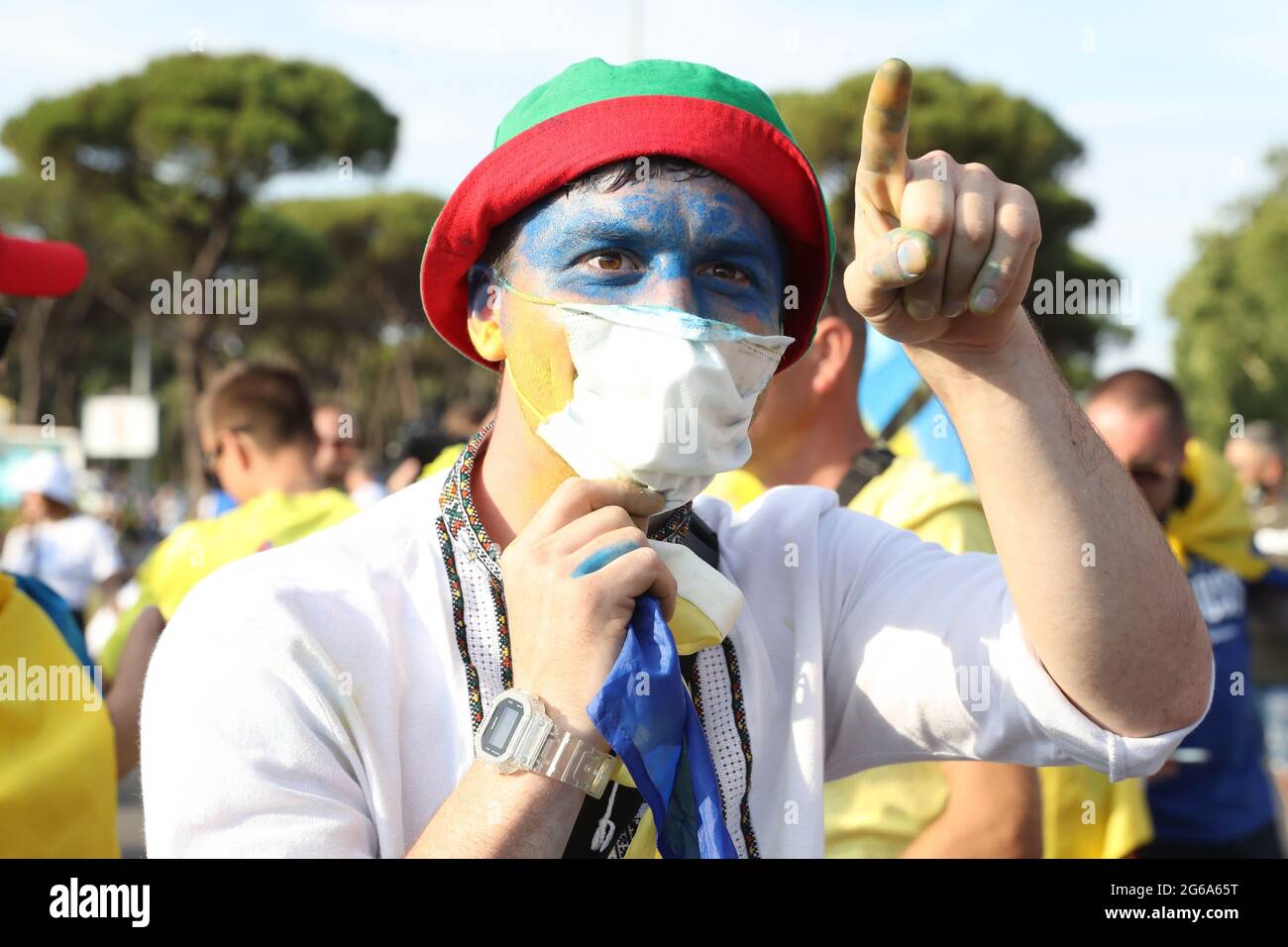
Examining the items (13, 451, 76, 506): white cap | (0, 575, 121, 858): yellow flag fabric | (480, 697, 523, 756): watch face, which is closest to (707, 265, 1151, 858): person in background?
(480, 697, 523, 756): watch face

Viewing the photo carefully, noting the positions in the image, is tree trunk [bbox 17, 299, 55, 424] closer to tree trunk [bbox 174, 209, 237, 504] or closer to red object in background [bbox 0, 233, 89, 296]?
tree trunk [bbox 174, 209, 237, 504]

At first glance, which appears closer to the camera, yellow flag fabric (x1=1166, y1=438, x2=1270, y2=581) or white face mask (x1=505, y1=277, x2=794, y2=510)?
white face mask (x1=505, y1=277, x2=794, y2=510)

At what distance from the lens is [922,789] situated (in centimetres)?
303

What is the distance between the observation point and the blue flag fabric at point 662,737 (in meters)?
1.66

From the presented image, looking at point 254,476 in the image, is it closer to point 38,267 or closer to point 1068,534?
point 38,267

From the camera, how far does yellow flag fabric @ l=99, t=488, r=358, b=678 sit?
14.0 feet

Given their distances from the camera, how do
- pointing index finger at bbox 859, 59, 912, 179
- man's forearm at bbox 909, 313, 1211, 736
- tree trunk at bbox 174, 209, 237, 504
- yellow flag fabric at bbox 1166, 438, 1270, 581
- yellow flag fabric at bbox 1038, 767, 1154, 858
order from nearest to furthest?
pointing index finger at bbox 859, 59, 912, 179 → man's forearm at bbox 909, 313, 1211, 736 → yellow flag fabric at bbox 1038, 767, 1154, 858 → yellow flag fabric at bbox 1166, 438, 1270, 581 → tree trunk at bbox 174, 209, 237, 504

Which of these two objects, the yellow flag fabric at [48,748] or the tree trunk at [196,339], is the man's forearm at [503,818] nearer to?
the yellow flag fabric at [48,748]

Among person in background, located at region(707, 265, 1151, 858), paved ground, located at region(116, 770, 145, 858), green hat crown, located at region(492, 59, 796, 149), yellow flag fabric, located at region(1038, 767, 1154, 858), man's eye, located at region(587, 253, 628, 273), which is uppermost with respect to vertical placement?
green hat crown, located at region(492, 59, 796, 149)

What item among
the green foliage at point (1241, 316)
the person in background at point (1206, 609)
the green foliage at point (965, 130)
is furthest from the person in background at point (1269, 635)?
the green foliage at point (1241, 316)

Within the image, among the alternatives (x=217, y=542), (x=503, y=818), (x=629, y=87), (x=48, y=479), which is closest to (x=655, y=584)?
(x=503, y=818)

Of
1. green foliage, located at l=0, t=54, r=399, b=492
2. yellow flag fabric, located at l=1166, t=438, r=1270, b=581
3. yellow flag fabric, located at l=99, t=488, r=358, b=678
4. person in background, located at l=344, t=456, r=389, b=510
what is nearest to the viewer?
yellow flag fabric, located at l=99, t=488, r=358, b=678
